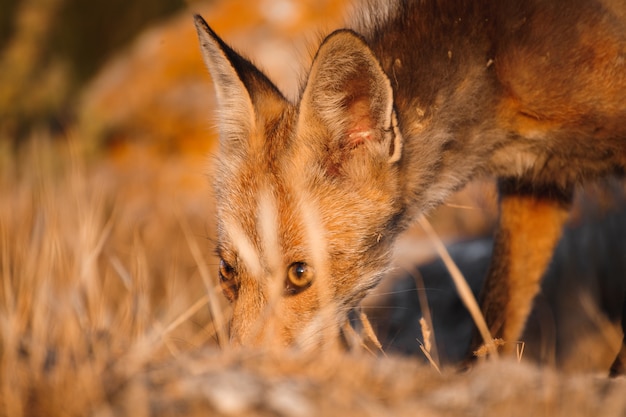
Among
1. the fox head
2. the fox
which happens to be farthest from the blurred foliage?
the fox

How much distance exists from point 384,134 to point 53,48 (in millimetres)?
9070

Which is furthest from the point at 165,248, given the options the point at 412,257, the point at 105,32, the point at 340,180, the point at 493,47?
the point at 105,32

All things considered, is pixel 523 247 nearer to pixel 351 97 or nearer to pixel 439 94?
pixel 439 94

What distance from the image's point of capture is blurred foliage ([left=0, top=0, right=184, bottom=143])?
9.05 meters

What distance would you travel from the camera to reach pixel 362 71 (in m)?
3.16

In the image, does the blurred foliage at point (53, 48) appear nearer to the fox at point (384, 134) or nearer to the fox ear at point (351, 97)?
the fox at point (384, 134)

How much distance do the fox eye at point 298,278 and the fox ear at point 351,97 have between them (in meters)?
0.56

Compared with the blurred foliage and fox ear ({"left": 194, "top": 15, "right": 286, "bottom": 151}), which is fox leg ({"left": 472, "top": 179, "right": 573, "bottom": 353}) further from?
the blurred foliage

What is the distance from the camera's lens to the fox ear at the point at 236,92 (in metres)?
3.50

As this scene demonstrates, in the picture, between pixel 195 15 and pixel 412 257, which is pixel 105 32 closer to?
pixel 412 257

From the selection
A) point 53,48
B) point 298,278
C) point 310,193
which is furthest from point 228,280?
→ point 53,48

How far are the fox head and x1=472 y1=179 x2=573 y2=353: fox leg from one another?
2.84 feet

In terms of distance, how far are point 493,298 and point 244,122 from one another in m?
1.60

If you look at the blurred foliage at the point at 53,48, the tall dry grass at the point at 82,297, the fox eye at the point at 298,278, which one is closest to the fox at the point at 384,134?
the fox eye at the point at 298,278
